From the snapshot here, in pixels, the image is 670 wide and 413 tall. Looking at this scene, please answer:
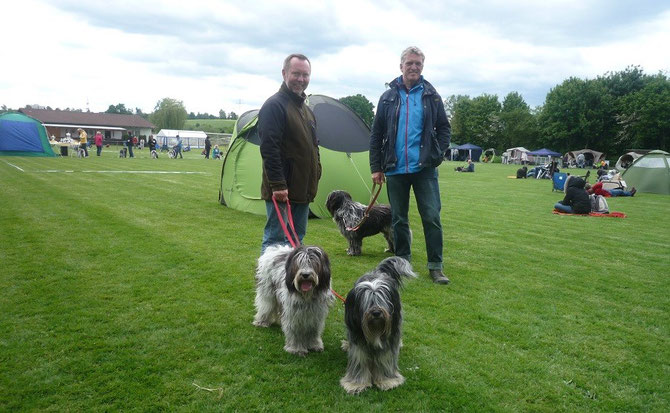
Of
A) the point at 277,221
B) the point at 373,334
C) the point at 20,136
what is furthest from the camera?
the point at 20,136

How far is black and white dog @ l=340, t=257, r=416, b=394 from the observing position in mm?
2867

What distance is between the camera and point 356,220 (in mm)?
6719

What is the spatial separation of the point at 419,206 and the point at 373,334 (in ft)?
8.43

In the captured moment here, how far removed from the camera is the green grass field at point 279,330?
2945 mm

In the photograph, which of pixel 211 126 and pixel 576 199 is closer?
pixel 576 199

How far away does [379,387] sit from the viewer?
3037 millimetres

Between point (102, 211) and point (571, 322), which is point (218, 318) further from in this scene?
point (102, 211)

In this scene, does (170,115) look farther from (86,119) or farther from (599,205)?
(599,205)

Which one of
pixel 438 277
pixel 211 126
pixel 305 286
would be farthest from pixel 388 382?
pixel 211 126

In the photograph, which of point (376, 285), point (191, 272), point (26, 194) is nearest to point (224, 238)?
point (191, 272)

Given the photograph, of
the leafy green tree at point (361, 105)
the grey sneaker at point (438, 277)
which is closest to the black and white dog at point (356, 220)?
the grey sneaker at point (438, 277)

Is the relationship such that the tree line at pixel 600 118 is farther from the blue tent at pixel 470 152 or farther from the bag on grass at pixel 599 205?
the bag on grass at pixel 599 205

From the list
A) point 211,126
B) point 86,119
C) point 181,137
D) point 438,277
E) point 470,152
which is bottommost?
point 438,277

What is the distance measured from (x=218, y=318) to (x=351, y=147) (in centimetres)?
620
